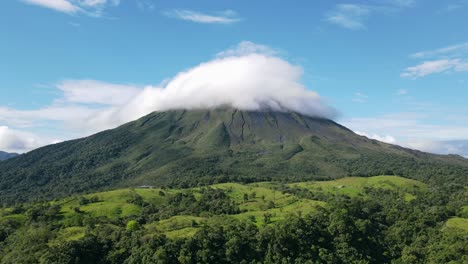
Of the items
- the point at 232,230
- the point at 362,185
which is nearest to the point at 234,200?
the point at 232,230

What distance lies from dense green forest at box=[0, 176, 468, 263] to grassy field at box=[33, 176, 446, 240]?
320 millimetres

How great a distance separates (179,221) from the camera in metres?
102

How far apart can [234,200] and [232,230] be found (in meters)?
46.2

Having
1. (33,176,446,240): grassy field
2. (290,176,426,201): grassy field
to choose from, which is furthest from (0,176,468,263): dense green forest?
(290,176,426,201): grassy field

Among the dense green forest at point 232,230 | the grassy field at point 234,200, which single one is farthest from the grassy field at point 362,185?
the dense green forest at point 232,230

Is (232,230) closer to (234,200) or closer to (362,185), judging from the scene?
(234,200)

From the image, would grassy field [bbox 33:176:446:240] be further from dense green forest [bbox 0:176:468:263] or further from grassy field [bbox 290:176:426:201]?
dense green forest [bbox 0:176:468:263]

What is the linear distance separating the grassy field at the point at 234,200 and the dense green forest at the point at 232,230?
32 cm

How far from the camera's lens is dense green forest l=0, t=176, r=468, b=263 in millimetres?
82188

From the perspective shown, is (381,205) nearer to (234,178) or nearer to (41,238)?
(234,178)

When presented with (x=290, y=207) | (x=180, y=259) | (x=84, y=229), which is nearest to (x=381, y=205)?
(x=290, y=207)

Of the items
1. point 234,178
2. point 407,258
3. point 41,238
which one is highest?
point 234,178

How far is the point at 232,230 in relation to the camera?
90.8 m

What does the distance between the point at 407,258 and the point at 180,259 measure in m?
51.7
